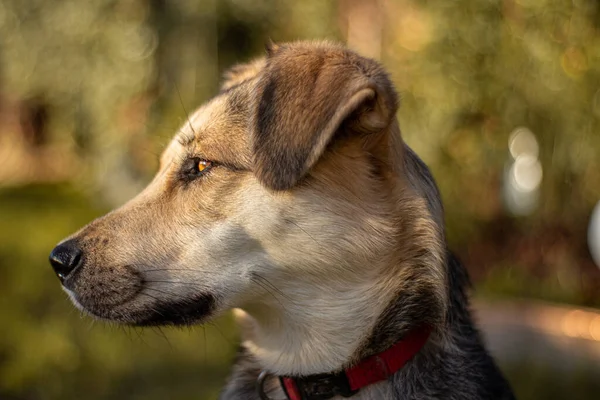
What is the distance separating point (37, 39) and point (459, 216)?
720cm

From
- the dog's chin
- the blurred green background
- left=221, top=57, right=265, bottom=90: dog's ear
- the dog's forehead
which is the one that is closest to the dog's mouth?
the dog's chin

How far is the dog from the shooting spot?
323cm

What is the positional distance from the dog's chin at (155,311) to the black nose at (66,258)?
8cm

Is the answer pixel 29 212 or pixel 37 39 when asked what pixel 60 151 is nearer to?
pixel 29 212

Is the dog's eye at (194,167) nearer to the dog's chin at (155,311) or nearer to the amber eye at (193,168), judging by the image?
the amber eye at (193,168)

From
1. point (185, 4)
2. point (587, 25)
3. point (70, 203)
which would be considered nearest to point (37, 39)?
point (185, 4)

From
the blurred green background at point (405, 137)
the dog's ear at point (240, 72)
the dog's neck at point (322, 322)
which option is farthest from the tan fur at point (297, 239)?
the blurred green background at point (405, 137)

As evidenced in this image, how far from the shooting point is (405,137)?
388 inches

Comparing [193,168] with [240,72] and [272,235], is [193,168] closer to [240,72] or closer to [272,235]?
[272,235]

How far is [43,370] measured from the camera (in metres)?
7.23

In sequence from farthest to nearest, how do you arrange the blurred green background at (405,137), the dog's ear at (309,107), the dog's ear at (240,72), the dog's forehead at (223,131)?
the blurred green background at (405,137), the dog's ear at (240,72), the dog's forehead at (223,131), the dog's ear at (309,107)

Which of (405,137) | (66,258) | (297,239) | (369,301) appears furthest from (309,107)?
(405,137)

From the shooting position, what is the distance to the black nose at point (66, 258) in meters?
3.24

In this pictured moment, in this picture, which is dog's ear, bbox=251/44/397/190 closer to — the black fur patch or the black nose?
the black fur patch
